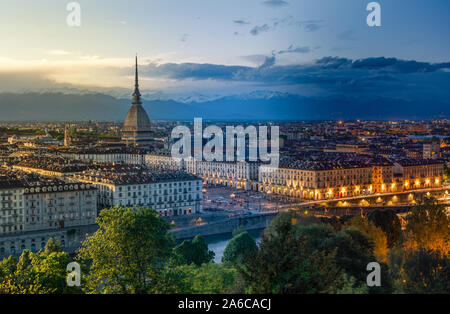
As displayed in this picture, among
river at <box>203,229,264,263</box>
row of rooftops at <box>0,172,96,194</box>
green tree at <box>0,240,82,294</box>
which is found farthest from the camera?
river at <box>203,229,264,263</box>

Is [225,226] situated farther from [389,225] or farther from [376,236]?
[376,236]

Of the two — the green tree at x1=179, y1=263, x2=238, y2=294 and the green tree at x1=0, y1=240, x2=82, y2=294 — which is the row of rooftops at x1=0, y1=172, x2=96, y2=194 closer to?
the green tree at x1=0, y1=240, x2=82, y2=294

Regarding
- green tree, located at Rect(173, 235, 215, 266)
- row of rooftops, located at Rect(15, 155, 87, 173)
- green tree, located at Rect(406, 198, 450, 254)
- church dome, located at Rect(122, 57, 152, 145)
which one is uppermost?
church dome, located at Rect(122, 57, 152, 145)

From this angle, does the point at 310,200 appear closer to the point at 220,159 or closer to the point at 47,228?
the point at 220,159

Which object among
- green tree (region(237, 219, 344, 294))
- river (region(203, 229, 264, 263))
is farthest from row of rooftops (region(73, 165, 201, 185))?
green tree (region(237, 219, 344, 294))

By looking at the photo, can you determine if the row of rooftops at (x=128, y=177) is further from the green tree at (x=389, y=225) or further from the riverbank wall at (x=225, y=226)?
the green tree at (x=389, y=225)

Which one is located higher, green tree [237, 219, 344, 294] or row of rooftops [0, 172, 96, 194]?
green tree [237, 219, 344, 294]

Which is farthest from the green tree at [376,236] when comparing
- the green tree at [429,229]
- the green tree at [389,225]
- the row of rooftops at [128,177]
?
the row of rooftops at [128,177]
